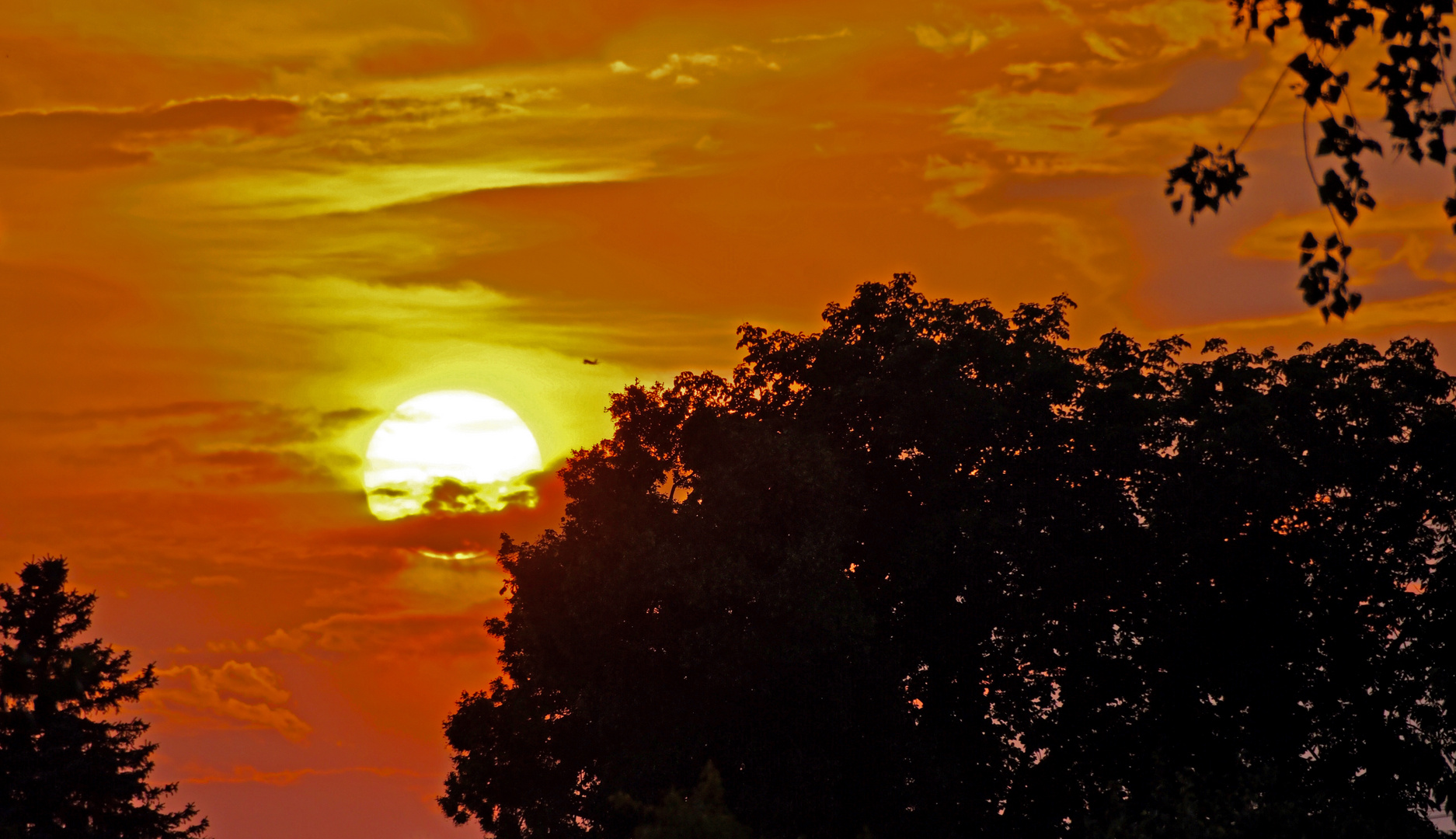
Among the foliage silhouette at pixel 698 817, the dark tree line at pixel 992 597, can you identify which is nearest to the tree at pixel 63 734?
the dark tree line at pixel 992 597

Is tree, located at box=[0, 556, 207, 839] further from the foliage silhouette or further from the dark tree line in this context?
the foliage silhouette

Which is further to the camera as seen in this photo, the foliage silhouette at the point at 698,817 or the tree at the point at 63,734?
the tree at the point at 63,734

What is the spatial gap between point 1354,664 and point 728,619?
16.1 meters

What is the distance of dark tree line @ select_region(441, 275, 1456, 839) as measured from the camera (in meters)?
34.5

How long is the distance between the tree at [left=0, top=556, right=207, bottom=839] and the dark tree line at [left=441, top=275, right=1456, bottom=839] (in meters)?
8.92

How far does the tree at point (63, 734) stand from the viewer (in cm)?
3525

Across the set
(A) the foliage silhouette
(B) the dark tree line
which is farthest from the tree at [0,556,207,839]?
(A) the foliage silhouette

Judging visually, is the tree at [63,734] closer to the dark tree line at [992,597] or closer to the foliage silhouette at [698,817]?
the dark tree line at [992,597]

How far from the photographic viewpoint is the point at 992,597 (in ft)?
123

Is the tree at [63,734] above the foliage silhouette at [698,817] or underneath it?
above

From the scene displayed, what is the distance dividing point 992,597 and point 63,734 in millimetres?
24501

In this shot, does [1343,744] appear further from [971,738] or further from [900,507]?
[900,507]

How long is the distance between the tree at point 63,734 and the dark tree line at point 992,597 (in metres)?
8.92

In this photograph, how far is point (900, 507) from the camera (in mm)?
38844
